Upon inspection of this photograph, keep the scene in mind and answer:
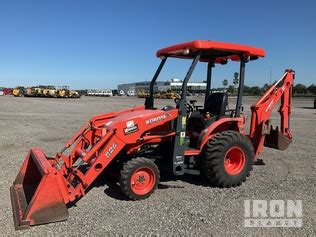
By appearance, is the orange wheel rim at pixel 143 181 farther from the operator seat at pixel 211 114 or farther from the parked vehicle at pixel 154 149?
Answer: the operator seat at pixel 211 114

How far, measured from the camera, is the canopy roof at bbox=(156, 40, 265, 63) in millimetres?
6316

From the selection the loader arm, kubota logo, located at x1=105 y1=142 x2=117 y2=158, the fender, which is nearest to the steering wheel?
the fender

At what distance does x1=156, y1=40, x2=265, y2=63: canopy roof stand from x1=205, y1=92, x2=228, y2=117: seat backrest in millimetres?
800

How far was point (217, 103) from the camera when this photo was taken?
724cm

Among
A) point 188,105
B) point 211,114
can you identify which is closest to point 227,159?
point 211,114

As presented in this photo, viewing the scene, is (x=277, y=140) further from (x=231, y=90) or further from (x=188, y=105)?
(x=188, y=105)

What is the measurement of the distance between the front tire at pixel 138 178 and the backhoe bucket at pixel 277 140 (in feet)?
10.5

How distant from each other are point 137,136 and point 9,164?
376cm

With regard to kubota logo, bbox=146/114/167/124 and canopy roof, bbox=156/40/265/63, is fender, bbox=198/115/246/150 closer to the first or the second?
kubota logo, bbox=146/114/167/124

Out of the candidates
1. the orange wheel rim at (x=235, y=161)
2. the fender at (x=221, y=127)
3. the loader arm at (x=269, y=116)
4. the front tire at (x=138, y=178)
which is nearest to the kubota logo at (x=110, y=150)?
the front tire at (x=138, y=178)

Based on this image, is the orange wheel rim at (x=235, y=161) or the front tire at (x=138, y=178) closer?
the front tire at (x=138, y=178)

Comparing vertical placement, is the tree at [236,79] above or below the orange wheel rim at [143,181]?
above

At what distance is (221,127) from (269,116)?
4.78ft

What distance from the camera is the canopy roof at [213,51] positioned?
632cm
